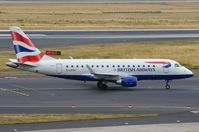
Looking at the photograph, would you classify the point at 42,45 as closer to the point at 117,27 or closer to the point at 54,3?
the point at 117,27

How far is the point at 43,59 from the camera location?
2347 inches

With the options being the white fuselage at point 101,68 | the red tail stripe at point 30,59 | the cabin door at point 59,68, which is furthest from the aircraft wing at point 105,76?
the red tail stripe at point 30,59

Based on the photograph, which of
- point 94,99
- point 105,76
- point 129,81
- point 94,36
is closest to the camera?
point 94,99

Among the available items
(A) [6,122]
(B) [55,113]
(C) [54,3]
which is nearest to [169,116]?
(B) [55,113]

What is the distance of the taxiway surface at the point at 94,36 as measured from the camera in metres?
95.2

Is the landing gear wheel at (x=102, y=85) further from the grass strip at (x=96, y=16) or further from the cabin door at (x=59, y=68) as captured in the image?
the grass strip at (x=96, y=16)

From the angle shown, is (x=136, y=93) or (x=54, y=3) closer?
(x=136, y=93)

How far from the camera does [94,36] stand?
10225 cm

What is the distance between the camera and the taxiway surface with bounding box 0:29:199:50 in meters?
95.2

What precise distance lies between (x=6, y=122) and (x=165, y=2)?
15557cm

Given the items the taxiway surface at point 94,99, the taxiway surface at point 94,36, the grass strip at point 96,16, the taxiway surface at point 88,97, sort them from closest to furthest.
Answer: the taxiway surface at point 94,99
the taxiway surface at point 88,97
the taxiway surface at point 94,36
the grass strip at point 96,16

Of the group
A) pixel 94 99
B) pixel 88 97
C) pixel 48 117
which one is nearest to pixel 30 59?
pixel 88 97

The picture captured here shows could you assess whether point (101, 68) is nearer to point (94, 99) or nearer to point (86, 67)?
point (86, 67)

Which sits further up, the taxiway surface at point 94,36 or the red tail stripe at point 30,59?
the red tail stripe at point 30,59
